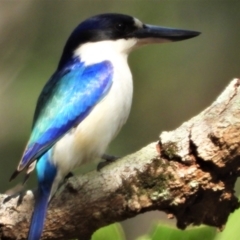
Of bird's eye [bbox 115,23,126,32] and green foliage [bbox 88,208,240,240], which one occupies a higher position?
bird's eye [bbox 115,23,126,32]

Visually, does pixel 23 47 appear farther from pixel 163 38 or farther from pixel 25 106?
pixel 163 38

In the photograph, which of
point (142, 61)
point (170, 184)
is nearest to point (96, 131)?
point (170, 184)

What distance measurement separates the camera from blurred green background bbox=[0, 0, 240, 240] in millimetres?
5242

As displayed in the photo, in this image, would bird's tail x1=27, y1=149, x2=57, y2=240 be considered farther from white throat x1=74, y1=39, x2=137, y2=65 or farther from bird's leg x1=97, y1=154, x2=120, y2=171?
white throat x1=74, y1=39, x2=137, y2=65

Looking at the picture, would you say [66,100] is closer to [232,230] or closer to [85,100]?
[85,100]

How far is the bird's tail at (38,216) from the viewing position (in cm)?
212

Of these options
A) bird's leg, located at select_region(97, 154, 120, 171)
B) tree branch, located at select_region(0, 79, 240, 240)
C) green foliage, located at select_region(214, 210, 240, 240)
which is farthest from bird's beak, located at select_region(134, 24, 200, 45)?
green foliage, located at select_region(214, 210, 240, 240)

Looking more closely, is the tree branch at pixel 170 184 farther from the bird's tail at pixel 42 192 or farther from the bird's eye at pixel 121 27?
the bird's eye at pixel 121 27

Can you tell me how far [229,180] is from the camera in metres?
2.10

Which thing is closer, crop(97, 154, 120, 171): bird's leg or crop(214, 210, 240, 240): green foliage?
crop(214, 210, 240, 240): green foliage

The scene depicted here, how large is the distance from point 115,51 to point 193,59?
2.79 meters

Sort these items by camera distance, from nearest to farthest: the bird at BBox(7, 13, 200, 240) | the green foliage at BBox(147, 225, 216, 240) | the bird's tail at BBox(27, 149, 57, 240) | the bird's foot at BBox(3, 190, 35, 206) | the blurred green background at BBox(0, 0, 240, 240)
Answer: the green foliage at BBox(147, 225, 216, 240), the bird's tail at BBox(27, 149, 57, 240), the bird's foot at BBox(3, 190, 35, 206), the bird at BBox(7, 13, 200, 240), the blurred green background at BBox(0, 0, 240, 240)

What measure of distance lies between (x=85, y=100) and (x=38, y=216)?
2.26ft

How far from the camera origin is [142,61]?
18.2 feet
